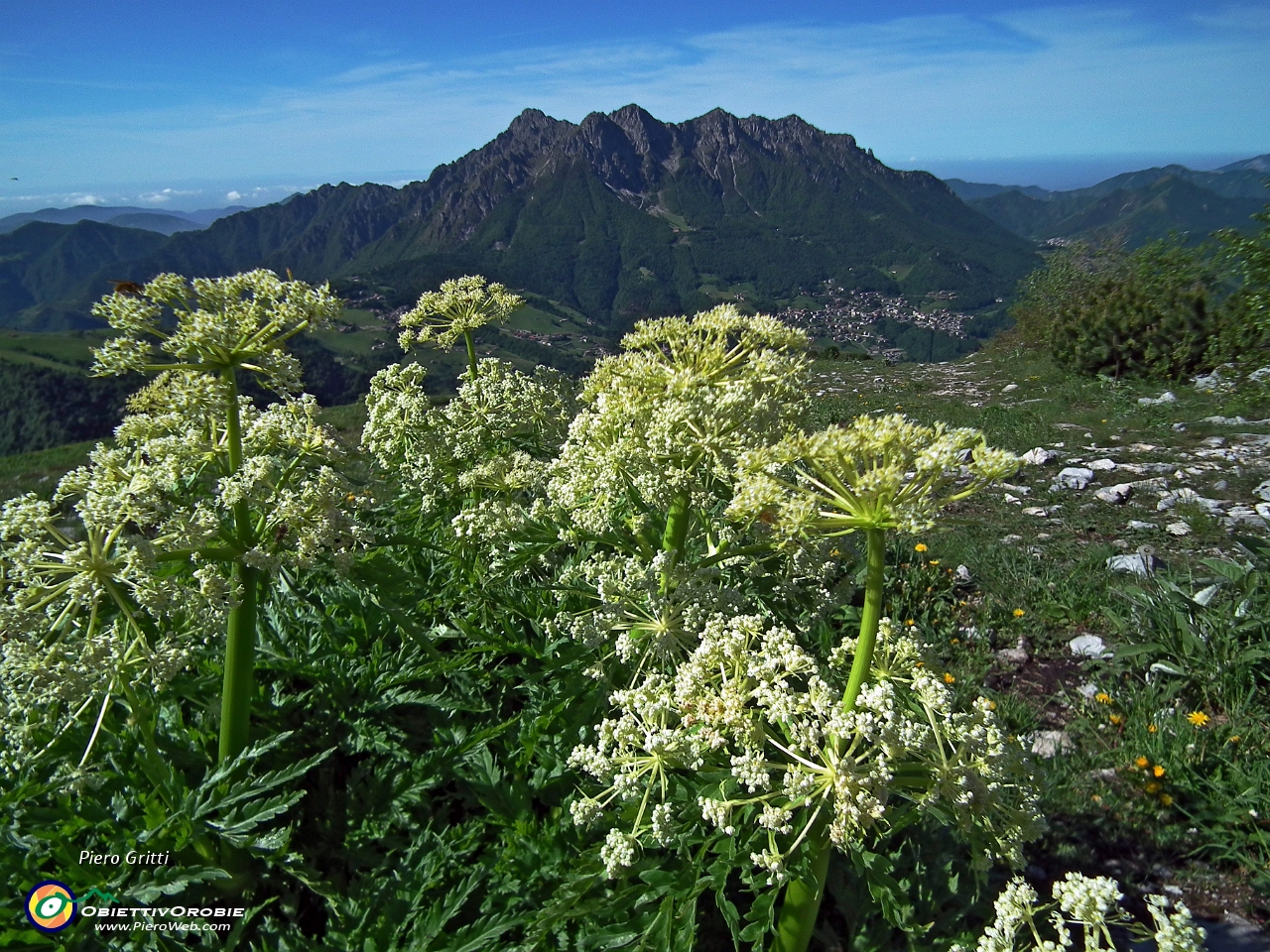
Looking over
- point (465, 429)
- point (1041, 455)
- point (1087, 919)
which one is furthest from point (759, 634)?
point (1041, 455)

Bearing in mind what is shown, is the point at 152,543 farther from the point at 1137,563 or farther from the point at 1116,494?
the point at 1116,494

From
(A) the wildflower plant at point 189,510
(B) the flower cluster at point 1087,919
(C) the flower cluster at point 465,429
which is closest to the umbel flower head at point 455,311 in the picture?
(C) the flower cluster at point 465,429

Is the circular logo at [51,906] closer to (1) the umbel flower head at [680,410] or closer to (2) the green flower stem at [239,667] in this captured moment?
(2) the green flower stem at [239,667]

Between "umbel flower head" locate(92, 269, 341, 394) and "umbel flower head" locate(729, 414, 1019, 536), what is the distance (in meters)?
2.57

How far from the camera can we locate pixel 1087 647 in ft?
28.5

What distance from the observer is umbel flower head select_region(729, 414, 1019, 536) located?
290cm

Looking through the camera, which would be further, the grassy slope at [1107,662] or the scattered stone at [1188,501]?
the scattered stone at [1188,501]

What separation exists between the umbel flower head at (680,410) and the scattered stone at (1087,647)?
6733mm

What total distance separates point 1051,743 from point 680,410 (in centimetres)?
617

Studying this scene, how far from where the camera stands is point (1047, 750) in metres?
7.20

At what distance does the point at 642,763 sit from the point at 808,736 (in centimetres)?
94

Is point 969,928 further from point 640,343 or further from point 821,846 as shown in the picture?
point 640,343

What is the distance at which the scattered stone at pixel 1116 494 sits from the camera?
13.0 meters

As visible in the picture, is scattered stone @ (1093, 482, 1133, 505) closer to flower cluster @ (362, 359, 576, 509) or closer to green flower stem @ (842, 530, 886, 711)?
flower cluster @ (362, 359, 576, 509)
